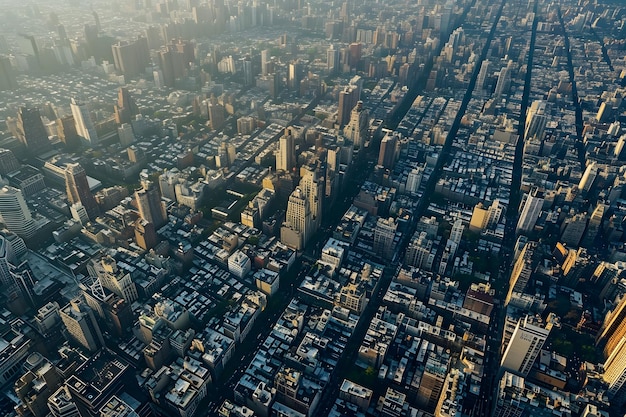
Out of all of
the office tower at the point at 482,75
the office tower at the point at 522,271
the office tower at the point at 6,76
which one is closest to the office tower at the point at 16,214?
the office tower at the point at 6,76

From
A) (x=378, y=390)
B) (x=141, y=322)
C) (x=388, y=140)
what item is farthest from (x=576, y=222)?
(x=141, y=322)

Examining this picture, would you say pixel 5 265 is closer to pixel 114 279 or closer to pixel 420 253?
pixel 114 279

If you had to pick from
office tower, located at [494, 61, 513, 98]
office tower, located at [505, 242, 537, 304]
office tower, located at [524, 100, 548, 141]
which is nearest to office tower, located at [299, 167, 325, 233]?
office tower, located at [505, 242, 537, 304]

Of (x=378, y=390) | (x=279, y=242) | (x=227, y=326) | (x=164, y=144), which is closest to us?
(x=378, y=390)

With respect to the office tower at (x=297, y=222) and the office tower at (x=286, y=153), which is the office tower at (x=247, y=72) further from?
the office tower at (x=297, y=222)

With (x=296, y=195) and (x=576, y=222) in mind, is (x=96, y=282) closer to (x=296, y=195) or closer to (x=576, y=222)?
(x=296, y=195)
